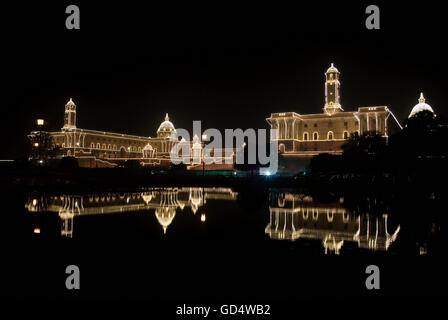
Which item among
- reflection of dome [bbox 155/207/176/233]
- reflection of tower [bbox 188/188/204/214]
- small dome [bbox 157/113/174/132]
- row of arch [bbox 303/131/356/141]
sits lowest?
reflection of dome [bbox 155/207/176/233]

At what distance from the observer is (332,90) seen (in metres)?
63.0

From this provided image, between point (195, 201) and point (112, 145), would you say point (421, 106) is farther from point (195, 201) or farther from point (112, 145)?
point (112, 145)

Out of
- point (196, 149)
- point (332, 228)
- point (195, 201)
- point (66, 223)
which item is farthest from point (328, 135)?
point (66, 223)

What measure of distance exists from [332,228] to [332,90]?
188ft

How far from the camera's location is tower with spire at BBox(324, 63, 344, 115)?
62.0m

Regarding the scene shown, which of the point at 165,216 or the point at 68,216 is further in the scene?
the point at 165,216

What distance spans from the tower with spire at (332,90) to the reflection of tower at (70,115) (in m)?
57.2

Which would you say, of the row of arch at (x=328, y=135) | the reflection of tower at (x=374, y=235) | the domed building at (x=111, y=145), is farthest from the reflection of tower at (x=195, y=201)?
the domed building at (x=111, y=145)

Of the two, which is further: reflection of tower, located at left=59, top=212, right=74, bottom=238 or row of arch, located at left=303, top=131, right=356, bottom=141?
row of arch, located at left=303, top=131, right=356, bottom=141

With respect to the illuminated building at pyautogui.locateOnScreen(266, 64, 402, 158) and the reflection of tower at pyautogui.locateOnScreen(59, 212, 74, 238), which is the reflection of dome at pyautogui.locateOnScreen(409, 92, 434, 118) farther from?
the reflection of tower at pyautogui.locateOnScreen(59, 212, 74, 238)

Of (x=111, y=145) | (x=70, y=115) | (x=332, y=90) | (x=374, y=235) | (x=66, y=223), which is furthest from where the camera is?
(x=111, y=145)

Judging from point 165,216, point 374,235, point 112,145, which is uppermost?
point 112,145

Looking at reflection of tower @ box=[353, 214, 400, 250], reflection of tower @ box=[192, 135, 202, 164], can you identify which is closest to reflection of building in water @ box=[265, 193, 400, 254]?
reflection of tower @ box=[353, 214, 400, 250]
